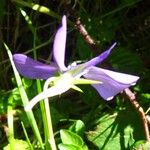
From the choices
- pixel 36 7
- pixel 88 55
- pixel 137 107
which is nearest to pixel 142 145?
pixel 137 107

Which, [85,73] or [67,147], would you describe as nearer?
[85,73]

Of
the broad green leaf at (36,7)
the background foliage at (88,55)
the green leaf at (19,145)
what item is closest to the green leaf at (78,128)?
the background foliage at (88,55)

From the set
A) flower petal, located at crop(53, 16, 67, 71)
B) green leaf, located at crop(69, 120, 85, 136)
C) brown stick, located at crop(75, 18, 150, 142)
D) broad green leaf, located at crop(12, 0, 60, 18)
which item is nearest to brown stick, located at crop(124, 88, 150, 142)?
brown stick, located at crop(75, 18, 150, 142)

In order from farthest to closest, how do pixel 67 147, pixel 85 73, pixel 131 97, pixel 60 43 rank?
pixel 131 97 → pixel 67 147 → pixel 85 73 → pixel 60 43

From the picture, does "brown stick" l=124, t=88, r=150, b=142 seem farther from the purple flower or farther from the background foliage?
the purple flower

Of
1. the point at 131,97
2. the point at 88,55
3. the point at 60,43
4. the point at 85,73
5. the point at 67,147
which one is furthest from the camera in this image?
the point at 88,55

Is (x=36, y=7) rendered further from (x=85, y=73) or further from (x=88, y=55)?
(x=85, y=73)

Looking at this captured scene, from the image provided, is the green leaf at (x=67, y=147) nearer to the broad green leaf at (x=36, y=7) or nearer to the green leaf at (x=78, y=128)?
the green leaf at (x=78, y=128)

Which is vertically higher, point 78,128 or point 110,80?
point 110,80
